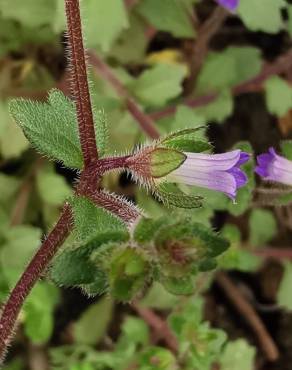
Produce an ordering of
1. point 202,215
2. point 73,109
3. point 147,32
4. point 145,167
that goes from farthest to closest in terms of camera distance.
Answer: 1. point 147,32
2. point 202,215
3. point 73,109
4. point 145,167

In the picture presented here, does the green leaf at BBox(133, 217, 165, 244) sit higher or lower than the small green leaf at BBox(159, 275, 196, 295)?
higher

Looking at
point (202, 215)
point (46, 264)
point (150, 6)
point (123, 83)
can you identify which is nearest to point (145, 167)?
point (46, 264)

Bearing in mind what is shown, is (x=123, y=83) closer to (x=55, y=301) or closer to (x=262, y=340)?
(x=55, y=301)

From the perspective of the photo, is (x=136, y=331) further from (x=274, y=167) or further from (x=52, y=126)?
(x=52, y=126)

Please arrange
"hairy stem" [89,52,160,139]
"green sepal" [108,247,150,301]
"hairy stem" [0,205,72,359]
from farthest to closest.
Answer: "hairy stem" [89,52,160,139] → "hairy stem" [0,205,72,359] → "green sepal" [108,247,150,301]

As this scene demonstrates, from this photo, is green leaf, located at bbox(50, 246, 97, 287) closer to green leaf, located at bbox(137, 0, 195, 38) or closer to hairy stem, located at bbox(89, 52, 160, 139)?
hairy stem, located at bbox(89, 52, 160, 139)

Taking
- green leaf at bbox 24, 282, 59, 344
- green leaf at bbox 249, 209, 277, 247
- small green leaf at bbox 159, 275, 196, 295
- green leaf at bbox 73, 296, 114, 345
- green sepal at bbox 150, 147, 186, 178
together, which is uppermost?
green sepal at bbox 150, 147, 186, 178

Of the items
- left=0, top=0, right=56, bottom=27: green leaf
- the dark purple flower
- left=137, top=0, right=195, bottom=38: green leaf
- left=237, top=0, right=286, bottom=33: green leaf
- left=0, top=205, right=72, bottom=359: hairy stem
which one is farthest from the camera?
left=137, top=0, right=195, bottom=38: green leaf

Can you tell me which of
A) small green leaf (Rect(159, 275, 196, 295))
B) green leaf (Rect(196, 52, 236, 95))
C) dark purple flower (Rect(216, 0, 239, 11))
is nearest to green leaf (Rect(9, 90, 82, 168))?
small green leaf (Rect(159, 275, 196, 295))

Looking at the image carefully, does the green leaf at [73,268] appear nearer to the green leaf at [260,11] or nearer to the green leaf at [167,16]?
the green leaf at [260,11]
